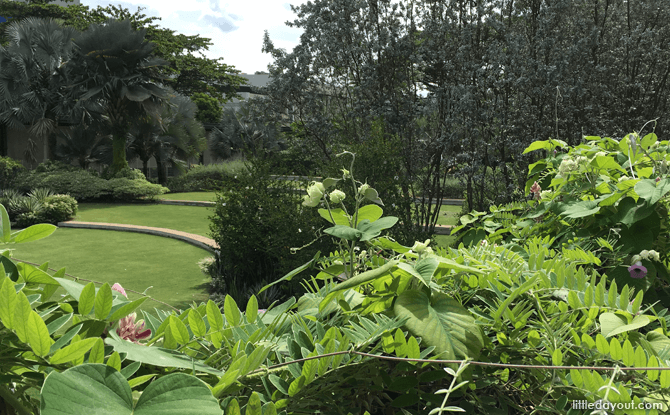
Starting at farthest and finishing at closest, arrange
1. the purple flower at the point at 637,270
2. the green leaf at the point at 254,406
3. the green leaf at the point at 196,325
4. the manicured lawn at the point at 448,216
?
the manicured lawn at the point at 448,216 < the purple flower at the point at 637,270 < the green leaf at the point at 196,325 < the green leaf at the point at 254,406

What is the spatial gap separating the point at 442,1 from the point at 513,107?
1929 millimetres

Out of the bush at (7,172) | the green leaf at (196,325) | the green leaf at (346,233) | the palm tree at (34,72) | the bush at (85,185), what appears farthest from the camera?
the palm tree at (34,72)

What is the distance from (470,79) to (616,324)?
5.96 meters

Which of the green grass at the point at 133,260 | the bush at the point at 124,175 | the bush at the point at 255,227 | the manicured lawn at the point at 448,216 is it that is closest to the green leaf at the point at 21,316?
the bush at the point at 255,227

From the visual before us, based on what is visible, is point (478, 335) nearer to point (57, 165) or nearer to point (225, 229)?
point (225, 229)

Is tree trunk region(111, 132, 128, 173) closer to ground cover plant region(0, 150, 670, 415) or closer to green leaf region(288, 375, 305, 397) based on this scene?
ground cover plant region(0, 150, 670, 415)

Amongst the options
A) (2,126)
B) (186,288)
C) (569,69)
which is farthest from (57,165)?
(569,69)

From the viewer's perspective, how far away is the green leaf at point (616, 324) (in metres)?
0.64

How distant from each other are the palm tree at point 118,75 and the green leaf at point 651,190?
1912cm

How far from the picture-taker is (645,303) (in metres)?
1.13

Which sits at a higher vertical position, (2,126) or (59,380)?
(2,126)

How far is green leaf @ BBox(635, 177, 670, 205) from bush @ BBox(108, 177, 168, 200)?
17258 mm

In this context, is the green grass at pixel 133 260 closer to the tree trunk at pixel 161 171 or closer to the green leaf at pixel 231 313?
the green leaf at pixel 231 313

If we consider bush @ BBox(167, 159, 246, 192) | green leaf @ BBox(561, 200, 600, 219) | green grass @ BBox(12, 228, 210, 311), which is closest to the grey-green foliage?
green grass @ BBox(12, 228, 210, 311)
